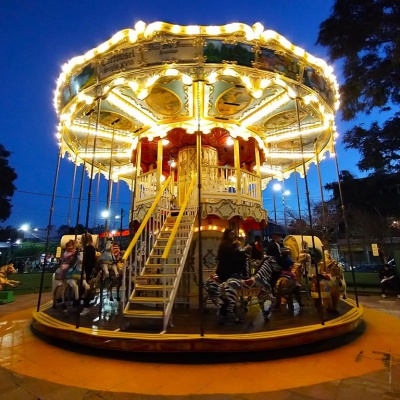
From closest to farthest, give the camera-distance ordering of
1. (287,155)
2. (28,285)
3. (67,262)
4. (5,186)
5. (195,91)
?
(67,262)
(195,91)
(287,155)
(28,285)
(5,186)

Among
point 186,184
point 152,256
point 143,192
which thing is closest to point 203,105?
point 186,184

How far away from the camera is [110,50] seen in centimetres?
644

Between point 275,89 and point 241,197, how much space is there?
10.2ft

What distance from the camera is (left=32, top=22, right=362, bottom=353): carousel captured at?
486 centimetres

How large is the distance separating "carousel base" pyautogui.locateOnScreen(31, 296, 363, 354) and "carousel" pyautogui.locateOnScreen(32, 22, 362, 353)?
20 millimetres

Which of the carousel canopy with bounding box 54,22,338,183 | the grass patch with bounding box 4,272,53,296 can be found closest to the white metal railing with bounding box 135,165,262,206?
the carousel canopy with bounding box 54,22,338,183

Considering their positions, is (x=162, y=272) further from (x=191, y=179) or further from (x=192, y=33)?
(x=192, y=33)

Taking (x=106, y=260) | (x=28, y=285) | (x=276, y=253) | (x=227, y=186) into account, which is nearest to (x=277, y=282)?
(x=276, y=253)

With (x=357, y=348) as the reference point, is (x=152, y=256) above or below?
above

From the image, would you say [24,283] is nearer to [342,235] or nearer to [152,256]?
[152,256]

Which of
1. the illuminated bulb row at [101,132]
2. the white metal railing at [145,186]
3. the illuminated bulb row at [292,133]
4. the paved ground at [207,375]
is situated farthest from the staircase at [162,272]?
the illuminated bulb row at [292,133]

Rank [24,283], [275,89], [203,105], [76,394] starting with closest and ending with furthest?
[76,394], [275,89], [203,105], [24,283]

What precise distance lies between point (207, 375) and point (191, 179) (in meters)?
6.29

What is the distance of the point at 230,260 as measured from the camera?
18.4 feet
